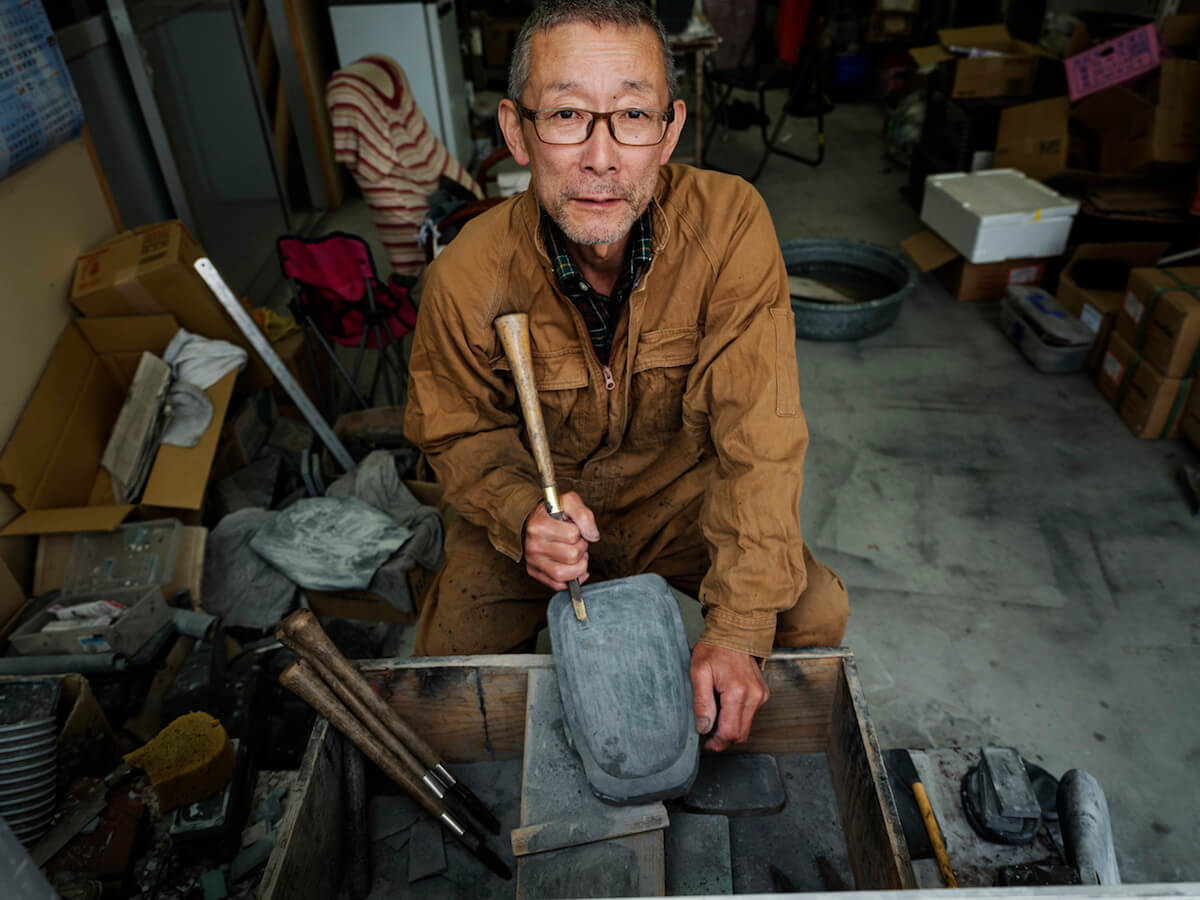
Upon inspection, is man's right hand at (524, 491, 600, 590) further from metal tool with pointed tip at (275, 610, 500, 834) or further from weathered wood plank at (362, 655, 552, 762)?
metal tool with pointed tip at (275, 610, 500, 834)

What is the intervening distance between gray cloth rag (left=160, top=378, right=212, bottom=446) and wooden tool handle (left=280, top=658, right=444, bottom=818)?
5.34 ft

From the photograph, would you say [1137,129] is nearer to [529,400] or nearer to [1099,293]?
[1099,293]

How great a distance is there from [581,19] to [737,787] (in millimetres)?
1271

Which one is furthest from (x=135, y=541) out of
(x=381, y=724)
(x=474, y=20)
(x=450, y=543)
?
(x=474, y=20)

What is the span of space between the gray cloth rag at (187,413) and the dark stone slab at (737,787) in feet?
6.42

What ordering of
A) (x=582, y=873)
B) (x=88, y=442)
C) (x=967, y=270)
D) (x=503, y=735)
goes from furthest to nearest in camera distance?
(x=967, y=270) → (x=88, y=442) → (x=503, y=735) → (x=582, y=873)

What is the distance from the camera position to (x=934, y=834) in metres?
1.38

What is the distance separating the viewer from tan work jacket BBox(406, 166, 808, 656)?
4.47ft

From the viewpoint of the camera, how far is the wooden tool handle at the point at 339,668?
3.55ft

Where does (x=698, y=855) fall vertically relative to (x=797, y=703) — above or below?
below

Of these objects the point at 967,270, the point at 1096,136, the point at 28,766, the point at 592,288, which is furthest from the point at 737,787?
the point at 1096,136

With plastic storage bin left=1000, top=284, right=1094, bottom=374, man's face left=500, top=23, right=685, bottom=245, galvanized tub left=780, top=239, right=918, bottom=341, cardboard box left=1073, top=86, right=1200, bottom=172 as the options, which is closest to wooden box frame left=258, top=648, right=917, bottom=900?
man's face left=500, top=23, right=685, bottom=245

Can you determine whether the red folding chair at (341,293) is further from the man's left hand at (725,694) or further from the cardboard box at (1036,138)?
the cardboard box at (1036,138)

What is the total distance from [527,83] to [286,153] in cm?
477
